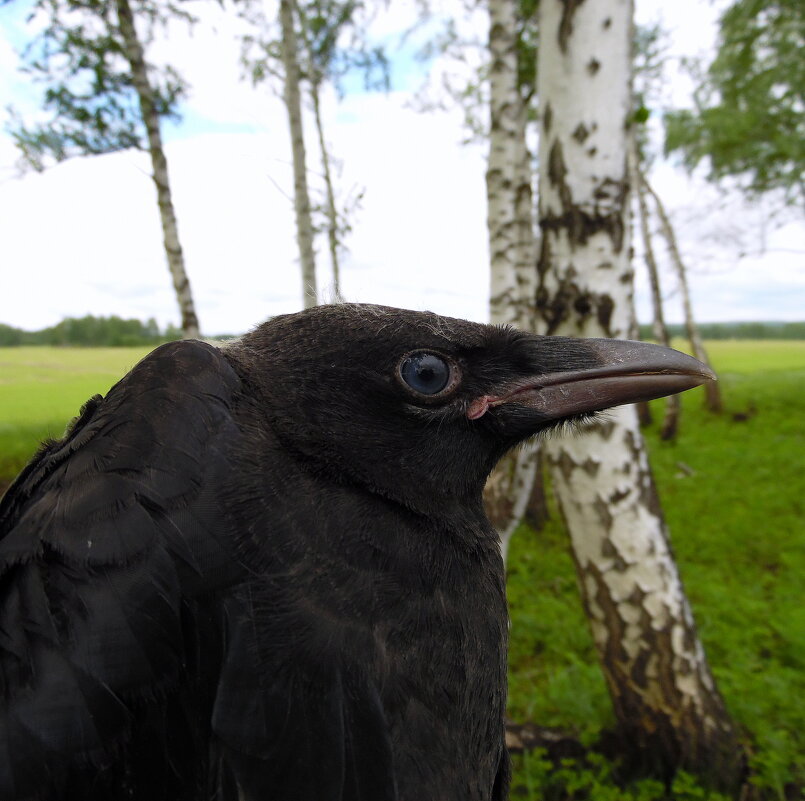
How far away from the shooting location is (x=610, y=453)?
320 centimetres

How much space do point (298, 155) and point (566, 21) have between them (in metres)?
5.66

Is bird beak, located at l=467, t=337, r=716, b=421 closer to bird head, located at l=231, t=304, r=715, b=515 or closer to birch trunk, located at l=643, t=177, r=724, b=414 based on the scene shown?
bird head, located at l=231, t=304, r=715, b=515

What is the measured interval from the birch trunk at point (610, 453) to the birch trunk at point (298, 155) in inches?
206

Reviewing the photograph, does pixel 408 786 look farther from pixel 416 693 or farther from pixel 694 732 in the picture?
pixel 694 732

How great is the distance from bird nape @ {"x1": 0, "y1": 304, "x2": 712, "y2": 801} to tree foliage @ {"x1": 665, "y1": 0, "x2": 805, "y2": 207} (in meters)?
13.3

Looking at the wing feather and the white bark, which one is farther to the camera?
the white bark

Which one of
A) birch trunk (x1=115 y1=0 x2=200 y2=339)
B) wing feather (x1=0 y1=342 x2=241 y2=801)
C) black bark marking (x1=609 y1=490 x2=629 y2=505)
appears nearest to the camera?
wing feather (x1=0 y1=342 x2=241 y2=801)

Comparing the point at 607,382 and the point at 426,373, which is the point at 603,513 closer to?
the point at 607,382

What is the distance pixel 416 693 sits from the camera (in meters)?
1.23

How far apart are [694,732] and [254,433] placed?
3.28m

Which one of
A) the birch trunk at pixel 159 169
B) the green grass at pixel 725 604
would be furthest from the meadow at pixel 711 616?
the birch trunk at pixel 159 169

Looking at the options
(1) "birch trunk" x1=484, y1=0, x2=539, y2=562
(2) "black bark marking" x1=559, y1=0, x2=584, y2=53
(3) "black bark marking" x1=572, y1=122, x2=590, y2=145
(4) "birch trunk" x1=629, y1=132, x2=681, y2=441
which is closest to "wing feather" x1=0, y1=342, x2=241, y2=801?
(3) "black bark marking" x1=572, y1=122, x2=590, y2=145

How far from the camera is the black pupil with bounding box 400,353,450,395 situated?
58.7 inches

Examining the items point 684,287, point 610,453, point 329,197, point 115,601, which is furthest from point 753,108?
point 115,601
